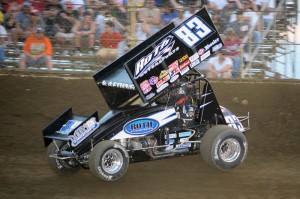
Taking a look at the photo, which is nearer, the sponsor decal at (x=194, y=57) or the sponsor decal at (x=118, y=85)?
the sponsor decal at (x=118, y=85)

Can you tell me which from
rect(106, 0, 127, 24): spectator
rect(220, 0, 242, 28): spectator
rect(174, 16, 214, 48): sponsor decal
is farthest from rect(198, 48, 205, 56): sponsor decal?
rect(106, 0, 127, 24): spectator

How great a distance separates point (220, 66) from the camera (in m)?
11.0

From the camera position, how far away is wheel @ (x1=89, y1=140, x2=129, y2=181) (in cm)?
722

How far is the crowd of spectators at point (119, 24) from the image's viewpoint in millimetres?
11039

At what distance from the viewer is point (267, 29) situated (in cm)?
1101

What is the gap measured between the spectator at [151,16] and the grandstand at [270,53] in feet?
0.52

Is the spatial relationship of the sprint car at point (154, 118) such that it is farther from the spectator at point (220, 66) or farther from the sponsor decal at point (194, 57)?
the spectator at point (220, 66)

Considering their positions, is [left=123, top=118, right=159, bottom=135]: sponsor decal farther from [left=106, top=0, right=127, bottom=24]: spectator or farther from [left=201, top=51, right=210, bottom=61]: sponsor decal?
[left=106, top=0, right=127, bottom=24]: spectator

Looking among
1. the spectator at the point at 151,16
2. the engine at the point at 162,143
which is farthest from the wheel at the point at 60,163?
the spectator at the point at 151,16

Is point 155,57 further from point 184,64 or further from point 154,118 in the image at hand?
point 154,118

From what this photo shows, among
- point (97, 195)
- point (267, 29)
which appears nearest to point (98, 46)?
point (267, 29)

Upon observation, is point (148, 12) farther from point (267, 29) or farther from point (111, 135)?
point (111, 135)

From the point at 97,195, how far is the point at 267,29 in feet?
18.5

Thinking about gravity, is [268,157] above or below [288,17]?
below
